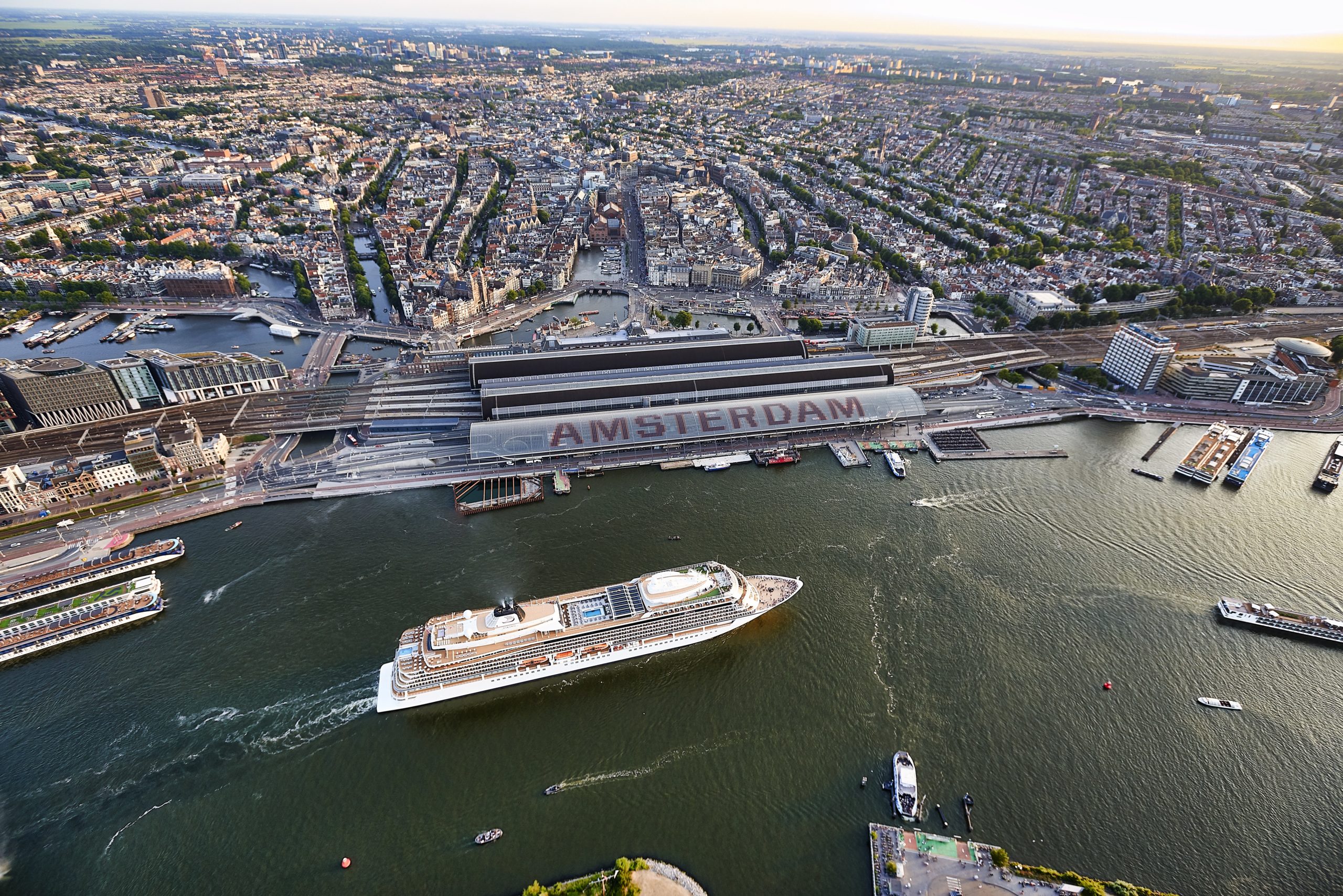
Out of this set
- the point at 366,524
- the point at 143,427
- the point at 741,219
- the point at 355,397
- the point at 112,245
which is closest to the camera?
the point at 366,524

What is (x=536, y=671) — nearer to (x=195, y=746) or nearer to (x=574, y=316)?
(x=195, y=746)

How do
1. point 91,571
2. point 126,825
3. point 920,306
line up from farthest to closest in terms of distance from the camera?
point 920,306
point 91,571
point 126,825

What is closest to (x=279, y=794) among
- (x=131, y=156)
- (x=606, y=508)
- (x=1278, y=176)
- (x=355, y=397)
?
(x=606, y=508)

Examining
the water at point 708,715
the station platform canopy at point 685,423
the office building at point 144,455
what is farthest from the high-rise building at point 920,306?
the office building at point 144,455

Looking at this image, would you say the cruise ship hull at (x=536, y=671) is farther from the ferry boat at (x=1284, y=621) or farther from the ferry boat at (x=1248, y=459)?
the ferry boat at (x=1248, y=459)

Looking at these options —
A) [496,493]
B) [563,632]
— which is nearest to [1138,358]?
[563,632]

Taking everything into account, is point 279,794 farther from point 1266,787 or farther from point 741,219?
point 741,219

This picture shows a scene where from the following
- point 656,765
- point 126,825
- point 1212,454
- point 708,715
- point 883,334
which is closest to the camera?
point 126,825
